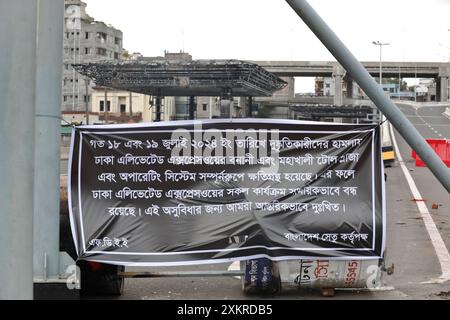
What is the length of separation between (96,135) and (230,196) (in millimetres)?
1572

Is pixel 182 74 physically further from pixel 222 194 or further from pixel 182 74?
pixel 222 194

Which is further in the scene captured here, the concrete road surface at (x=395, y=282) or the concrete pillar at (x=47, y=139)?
the concrete road surface at (x=395, y=282)

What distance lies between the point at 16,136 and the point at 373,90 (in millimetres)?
2848

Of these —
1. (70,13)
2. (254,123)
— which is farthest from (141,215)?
(70,13)

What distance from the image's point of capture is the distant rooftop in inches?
1710

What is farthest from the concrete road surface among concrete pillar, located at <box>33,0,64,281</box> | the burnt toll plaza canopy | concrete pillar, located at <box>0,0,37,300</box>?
the burnt toll plaza canopy

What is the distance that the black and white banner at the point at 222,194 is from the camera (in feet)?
20.2

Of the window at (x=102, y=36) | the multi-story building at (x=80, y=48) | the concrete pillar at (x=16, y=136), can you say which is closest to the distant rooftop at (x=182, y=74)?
the concrete pillar at (x=16, y=136)

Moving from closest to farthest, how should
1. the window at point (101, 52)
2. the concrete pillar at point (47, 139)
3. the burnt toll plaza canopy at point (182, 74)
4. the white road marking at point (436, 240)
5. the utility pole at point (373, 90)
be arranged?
the utility pole at point (373, 90), the concrete pillar at point (47, 139), the white road marking at point (436, 240), the burnt toll plaza canopy at point (182, 74), the window at point (101, 52)

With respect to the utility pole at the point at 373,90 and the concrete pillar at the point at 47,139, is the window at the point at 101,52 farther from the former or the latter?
the utility pole at the point at 373,90

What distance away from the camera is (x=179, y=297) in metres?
6.77

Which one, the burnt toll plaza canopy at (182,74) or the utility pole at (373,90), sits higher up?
the burnt toll plaza canopy at (182,74)

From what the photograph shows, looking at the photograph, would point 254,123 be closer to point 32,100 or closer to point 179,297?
point 179,297

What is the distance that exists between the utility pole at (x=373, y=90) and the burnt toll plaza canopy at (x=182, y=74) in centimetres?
3743
